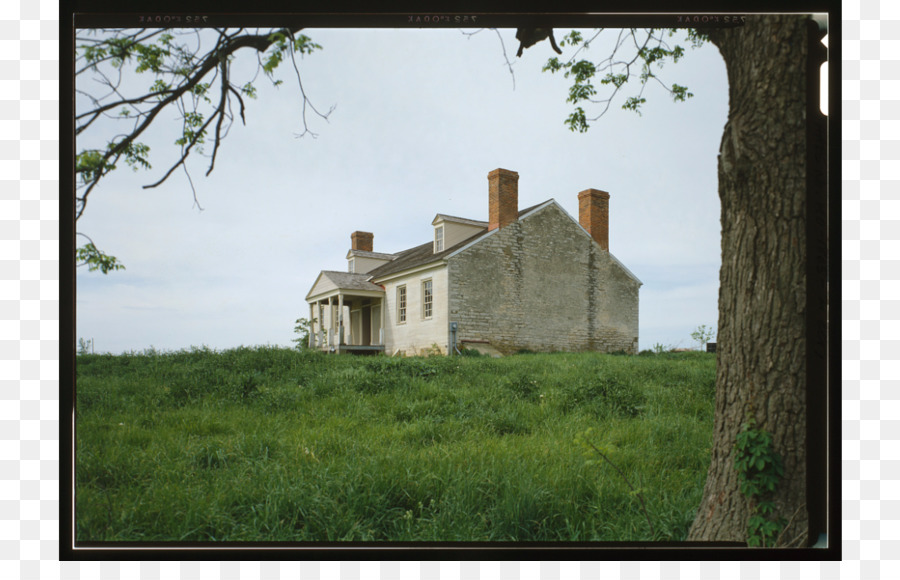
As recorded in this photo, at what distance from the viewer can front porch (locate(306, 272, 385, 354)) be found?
15344 mm

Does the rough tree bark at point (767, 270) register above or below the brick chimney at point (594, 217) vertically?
below

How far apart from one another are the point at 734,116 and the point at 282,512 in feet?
12.6

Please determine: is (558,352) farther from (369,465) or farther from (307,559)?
(307,559)

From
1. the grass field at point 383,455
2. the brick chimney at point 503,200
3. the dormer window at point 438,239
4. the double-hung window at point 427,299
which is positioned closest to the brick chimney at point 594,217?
the brick chimney at point 503,200

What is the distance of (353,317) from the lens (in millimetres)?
17516

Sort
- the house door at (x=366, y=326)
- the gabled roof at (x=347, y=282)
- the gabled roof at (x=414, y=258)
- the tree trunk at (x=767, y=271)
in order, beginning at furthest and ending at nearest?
the house door at (x=366, y=326) < the gabled roof at (x=347, y=282) < the gabled roof at (x=414, y=258) < the tree trunk at (x=767, y=271)

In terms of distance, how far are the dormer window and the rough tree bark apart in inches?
472

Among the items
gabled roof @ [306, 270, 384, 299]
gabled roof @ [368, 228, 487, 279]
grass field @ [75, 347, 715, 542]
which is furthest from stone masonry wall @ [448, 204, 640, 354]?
grass field @ [75, 347, 715, 542]

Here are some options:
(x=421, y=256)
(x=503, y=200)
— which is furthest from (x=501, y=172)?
(x=421, y=256)

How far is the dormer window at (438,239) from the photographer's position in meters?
15.3

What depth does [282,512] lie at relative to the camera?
3.84 metres

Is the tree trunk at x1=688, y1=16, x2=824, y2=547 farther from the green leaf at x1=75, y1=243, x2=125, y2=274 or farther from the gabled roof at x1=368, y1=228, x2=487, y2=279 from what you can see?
the gabled roof at x1=368, y1=228, x2=487, y2=279

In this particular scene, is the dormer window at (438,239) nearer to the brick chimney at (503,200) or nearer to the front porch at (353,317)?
the brick chimney at (503,200)

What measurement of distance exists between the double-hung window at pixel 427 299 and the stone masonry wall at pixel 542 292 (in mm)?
584
